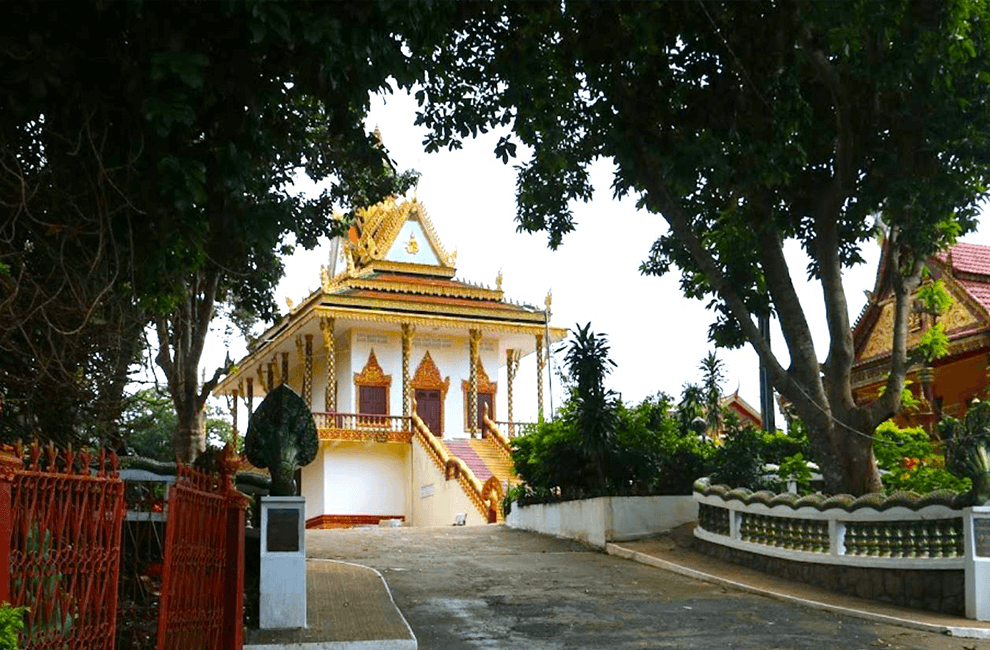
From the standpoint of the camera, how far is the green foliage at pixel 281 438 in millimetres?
9344

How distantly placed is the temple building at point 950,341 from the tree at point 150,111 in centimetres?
1649

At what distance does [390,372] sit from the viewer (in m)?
35.2

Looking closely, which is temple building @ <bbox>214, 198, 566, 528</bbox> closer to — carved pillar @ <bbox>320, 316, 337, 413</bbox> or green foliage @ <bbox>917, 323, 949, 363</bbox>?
carved pillar @ <bbox>320, 316, 337, 413</bbox>

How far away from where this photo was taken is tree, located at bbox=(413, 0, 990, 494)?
1166 centimetres

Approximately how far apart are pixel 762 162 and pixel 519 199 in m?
4.80

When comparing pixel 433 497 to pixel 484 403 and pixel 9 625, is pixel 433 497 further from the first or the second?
pixel 9 625

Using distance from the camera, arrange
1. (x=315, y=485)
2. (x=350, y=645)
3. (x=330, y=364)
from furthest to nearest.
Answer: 1. (x=330, y=364)
2. (x=315, y=485)
3. (x=350, y=645)

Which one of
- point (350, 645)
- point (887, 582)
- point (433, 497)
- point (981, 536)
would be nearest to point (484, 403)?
point (433, 497)

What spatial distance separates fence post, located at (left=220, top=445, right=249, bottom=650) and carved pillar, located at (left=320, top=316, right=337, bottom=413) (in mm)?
25034

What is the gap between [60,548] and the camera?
14.6 ft

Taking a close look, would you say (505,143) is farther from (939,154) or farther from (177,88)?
(177,88)

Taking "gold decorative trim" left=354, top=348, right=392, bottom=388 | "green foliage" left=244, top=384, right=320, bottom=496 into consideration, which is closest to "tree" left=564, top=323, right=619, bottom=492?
"green foliage" left=244, top=384, right=320, bottom=496

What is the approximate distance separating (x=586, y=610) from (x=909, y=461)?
29.7ft

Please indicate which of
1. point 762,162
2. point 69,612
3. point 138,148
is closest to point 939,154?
point 762,162
